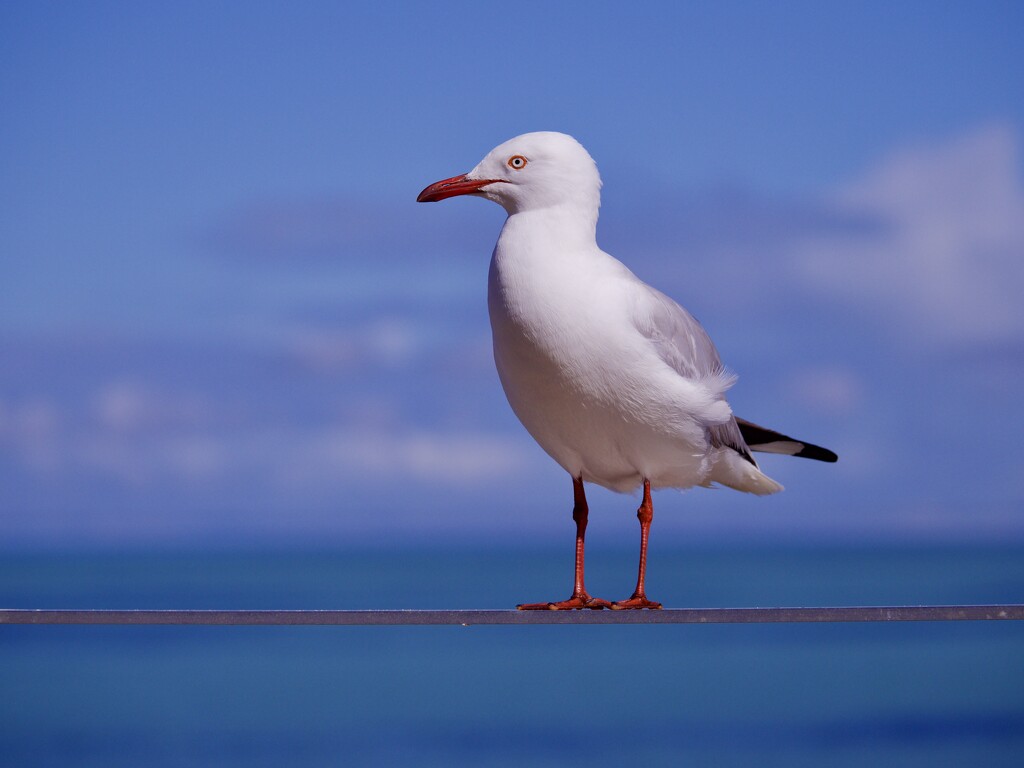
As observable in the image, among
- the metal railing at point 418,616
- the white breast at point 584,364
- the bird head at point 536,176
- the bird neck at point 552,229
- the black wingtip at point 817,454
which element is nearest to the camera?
the metal railing at point 418,616

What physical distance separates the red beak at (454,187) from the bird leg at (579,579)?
1.22m

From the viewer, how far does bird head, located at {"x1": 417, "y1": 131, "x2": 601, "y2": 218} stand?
4.54m

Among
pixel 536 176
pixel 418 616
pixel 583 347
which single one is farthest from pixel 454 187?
pixel 418 616

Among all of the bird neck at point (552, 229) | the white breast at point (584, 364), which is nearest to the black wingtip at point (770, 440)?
the white breast at point (584, 364)

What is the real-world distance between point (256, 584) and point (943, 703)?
2463cm

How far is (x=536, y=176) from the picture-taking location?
4551mm

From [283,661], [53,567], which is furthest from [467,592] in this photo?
[53,567]

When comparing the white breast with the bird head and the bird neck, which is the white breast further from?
the bird head

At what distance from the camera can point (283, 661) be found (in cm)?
2111

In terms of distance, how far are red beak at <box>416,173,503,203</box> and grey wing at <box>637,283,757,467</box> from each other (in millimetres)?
745

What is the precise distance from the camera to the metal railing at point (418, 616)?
11.0ft

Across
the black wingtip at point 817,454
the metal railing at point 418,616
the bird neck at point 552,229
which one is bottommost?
the metal railing at point 418,616

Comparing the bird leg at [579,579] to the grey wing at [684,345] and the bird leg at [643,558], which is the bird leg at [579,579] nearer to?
the bird leg at [643,558]

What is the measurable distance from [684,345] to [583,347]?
0.62 metres
